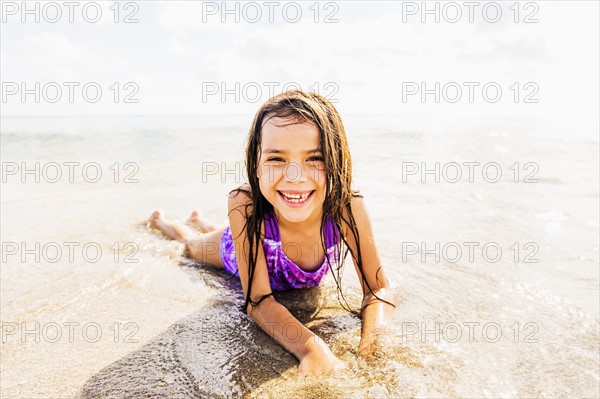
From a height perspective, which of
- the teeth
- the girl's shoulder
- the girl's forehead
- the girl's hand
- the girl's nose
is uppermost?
the girl's forehead

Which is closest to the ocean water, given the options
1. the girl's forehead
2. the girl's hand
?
the girl's hand

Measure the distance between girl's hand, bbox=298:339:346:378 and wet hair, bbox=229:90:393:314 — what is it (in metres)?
0.45

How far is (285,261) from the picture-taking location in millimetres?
2922

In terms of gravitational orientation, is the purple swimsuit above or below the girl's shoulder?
below

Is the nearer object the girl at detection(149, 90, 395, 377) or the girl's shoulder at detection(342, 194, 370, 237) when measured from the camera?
the girl at detection(149, 90, 395, 377)

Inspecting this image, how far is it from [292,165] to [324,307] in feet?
3.58

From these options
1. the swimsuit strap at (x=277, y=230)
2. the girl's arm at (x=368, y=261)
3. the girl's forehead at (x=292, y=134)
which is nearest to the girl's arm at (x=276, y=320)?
the swimsuit strap at (x=277, y=230)

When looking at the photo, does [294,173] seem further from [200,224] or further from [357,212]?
[200,224]

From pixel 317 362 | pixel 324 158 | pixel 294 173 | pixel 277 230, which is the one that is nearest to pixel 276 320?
pixel 317 362

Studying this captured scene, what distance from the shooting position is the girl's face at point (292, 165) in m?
2.21

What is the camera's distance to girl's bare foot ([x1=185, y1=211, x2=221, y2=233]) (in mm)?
4742

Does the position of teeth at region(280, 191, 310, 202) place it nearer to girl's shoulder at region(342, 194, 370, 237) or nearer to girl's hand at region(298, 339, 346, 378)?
girl's shoulder at region(342, 194, 370, 237)

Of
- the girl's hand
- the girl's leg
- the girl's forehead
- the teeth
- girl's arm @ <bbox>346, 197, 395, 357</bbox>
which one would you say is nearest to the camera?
the girl's hand

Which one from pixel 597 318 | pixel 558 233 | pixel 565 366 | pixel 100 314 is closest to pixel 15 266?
pixel 100 314
